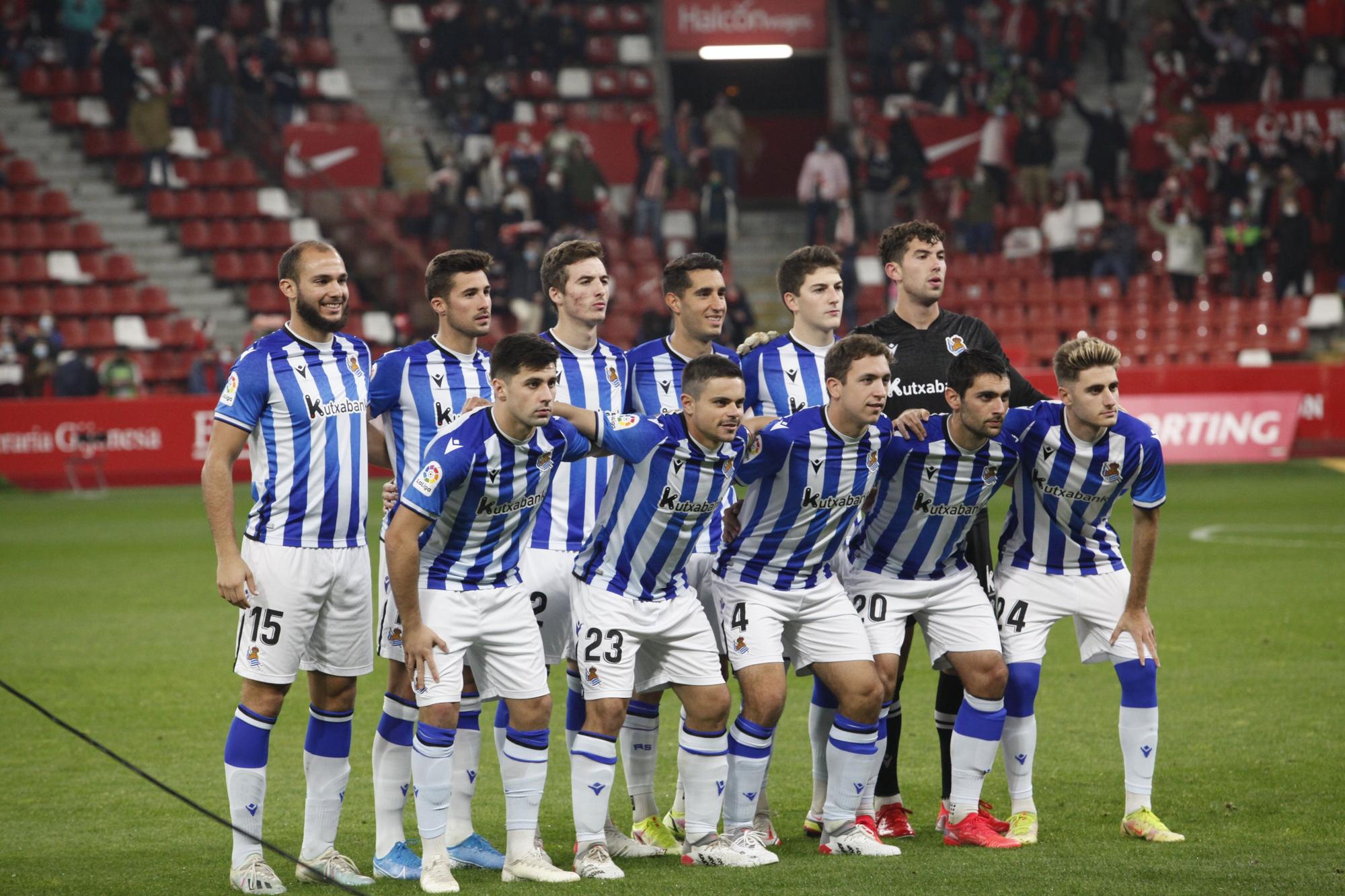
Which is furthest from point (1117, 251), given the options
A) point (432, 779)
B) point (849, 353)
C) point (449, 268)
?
point (432, 779)

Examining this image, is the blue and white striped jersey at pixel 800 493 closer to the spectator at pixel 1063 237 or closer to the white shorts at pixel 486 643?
the white shorts at pixel 486 643

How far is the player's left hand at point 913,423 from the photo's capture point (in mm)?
6203

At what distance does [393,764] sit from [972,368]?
8.98 ft

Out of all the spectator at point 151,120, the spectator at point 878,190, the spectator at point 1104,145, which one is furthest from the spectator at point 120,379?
the spectator at point 1104,145

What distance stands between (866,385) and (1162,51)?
24.0 m

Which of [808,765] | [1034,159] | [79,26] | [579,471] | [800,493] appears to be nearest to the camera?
[800,493]

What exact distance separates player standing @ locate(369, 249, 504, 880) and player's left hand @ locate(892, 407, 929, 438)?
1681mm

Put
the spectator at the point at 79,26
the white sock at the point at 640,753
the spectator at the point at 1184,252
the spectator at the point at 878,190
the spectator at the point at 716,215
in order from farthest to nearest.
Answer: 1. the spectator at the point at 79,26
2. the spectator at the point at 878,190
3. the spectator at the point at 716,215
4. the spectator at the point at 1184,252
5. the white sock at the point at 640,753

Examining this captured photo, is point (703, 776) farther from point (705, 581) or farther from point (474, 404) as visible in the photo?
point (474, 404)

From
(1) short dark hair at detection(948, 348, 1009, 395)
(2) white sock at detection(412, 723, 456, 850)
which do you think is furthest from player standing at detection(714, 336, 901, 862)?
(2) white sock at detection(412, 723, 456, 850)

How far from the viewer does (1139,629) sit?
6430 millimetres

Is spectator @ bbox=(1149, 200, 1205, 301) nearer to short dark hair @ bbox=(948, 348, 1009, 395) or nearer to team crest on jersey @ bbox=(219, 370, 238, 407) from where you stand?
short dark hair @ bbox=(948, 348, 1009, 395)

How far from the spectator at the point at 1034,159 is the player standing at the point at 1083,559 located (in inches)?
Answer: 791

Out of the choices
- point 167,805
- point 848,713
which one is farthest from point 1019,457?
point 167,805
